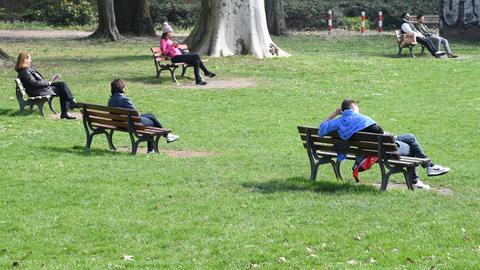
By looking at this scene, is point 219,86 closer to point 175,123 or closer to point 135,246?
point 175,123

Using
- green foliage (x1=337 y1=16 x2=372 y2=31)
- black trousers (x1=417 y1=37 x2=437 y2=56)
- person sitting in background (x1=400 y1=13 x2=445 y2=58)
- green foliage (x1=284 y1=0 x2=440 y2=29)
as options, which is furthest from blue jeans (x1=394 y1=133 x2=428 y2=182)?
green foliage (x1=284 y1=0 x2=440 y2=29)

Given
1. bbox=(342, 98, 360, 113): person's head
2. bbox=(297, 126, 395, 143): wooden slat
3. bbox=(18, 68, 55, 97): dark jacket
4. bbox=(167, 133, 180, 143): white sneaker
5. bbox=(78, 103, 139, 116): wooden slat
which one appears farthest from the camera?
bbox=(18, 68, 55, 97): dark jacket

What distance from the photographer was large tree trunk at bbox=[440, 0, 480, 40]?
3697 centimetres

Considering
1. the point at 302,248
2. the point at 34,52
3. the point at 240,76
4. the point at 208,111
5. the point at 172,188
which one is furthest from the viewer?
the point at 34,52

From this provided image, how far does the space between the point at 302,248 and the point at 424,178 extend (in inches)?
188

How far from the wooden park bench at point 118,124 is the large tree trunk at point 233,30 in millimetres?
12044

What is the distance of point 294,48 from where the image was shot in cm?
3338

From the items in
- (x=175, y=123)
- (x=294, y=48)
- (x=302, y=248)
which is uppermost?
(x=302, y=248)

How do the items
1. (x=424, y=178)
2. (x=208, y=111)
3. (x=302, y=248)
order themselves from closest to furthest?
(x=302, y=248), (x=424, y=178), (x=208, y=111)

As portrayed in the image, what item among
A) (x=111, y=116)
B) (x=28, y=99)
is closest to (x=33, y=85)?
(x=28, y=99)

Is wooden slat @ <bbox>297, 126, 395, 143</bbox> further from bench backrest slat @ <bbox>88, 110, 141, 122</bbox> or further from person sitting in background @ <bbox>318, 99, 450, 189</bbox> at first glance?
bench backrest slat @ <bbox>88, 110, 141, 122</bbox>

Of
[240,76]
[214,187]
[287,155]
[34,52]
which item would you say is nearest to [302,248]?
[214,187]

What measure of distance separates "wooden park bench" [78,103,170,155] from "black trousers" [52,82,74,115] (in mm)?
3067

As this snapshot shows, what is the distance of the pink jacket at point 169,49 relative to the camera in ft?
78.9
